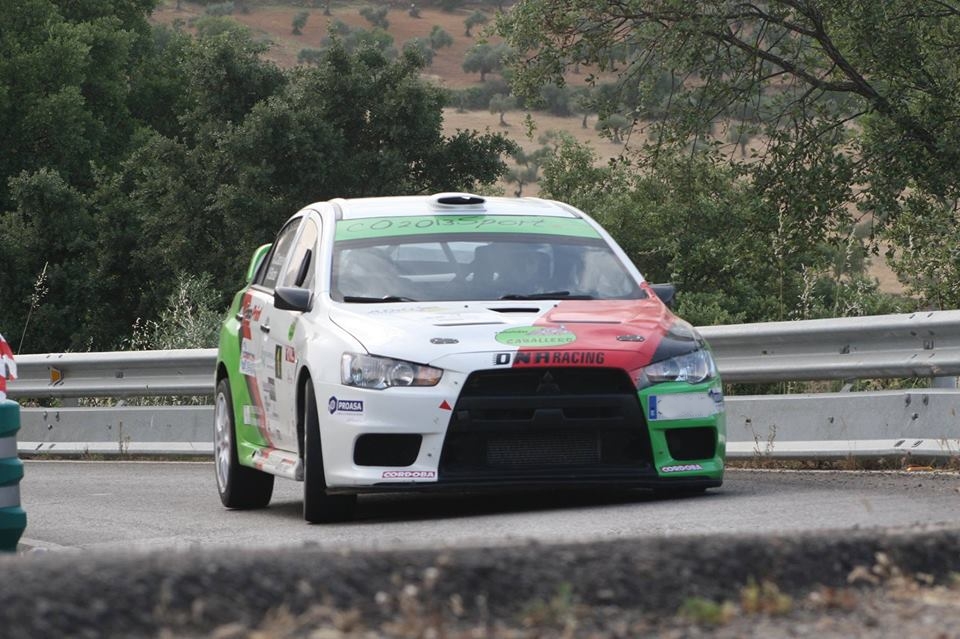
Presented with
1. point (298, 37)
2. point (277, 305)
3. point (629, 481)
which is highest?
point (277, 305)

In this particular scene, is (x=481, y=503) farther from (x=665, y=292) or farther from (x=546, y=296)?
(x=665, y=292)

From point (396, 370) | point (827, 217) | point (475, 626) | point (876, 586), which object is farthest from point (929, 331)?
point (827, 217)

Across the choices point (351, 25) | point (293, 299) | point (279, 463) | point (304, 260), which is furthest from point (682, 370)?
point (351, 25)

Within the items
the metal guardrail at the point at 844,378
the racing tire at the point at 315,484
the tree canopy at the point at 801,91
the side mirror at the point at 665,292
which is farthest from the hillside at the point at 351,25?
the racing tire at the point at 315,484

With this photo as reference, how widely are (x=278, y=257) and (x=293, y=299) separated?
1722mm

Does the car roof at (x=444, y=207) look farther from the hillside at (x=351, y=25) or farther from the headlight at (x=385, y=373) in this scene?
the hillside at (x=351, y=25)

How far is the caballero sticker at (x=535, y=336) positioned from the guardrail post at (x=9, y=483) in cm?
223

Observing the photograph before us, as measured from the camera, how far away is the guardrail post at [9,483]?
7.75 meters

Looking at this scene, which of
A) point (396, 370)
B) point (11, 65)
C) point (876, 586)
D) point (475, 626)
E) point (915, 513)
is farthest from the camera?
point (11, 65)

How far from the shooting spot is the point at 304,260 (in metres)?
10.1

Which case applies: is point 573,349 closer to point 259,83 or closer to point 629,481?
point 629,481

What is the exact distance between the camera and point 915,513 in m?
7.71

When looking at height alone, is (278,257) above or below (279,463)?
above

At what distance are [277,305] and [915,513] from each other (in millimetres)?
3411
